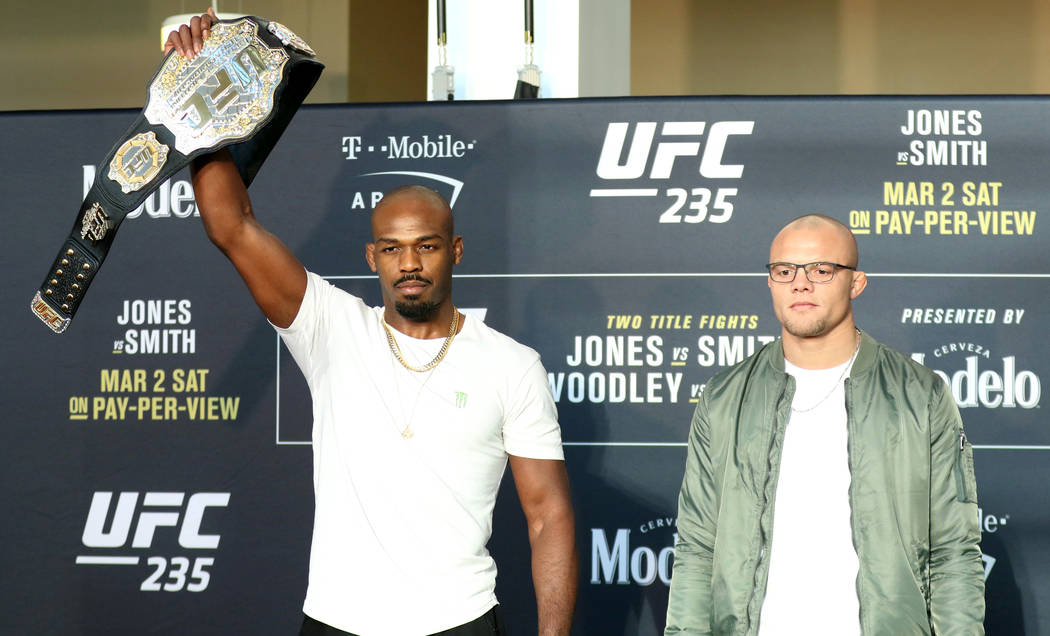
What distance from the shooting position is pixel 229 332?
3176mm

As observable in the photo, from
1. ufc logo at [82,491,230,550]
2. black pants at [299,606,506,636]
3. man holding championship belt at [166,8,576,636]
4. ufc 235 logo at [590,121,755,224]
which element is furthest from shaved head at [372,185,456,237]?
ufc logo at [82,491,230,550]

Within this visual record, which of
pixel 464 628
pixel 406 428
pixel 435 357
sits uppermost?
pixel 435 357

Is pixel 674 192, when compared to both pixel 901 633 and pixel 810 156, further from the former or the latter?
pixel 901 633

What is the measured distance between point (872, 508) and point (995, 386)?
1.08 meters

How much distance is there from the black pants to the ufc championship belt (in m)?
0.72

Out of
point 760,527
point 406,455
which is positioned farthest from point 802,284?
point 406,455

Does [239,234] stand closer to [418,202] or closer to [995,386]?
[418,202]

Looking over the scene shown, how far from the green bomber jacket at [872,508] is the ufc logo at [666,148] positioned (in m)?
0.93

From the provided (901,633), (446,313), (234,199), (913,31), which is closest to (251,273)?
(234,199)

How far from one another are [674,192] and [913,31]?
3172 mm

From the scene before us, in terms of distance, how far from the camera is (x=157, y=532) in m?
3.14

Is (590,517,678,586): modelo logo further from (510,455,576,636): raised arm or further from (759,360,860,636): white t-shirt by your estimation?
(759,360,860,636): white t-shirt

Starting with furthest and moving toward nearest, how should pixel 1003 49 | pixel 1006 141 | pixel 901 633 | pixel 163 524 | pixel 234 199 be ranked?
pixel 1003 49
pixel 163 524
pixel 1006 141
pixel 234 199
pixel 901 633

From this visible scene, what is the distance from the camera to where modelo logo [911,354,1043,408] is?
2916 mm
